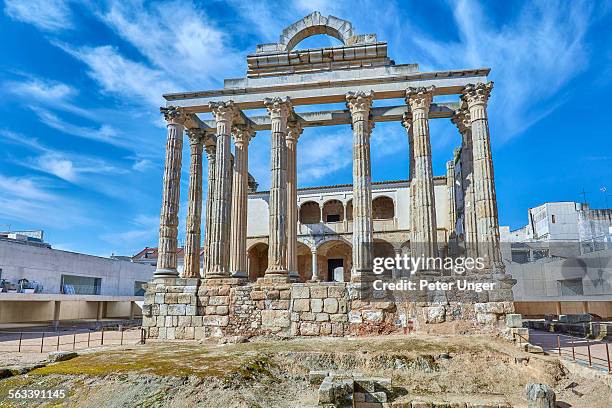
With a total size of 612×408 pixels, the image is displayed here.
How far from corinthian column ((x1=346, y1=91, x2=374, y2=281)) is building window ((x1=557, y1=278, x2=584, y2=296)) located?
22611 mm

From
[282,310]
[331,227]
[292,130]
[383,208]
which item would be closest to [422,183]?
[292,130]

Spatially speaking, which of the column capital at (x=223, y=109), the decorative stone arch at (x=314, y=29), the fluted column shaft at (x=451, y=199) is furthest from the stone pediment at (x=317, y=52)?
the fluted column shaft at (x=451, y=199)

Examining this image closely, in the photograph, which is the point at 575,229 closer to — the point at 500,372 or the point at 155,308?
the point at 500,372

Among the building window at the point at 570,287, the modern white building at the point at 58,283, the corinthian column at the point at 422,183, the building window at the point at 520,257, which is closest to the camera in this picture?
the corinthian column at the point at 422,183

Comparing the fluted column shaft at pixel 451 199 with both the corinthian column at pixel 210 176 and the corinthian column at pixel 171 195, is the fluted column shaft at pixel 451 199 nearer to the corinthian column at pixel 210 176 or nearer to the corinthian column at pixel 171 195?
→ the corinthian column at pixel 210 176

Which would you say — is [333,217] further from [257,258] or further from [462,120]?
[462,120]

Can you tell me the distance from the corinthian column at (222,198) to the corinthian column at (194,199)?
192 centimetres

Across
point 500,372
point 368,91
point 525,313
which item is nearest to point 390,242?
point 525,313

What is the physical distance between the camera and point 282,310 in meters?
16.7

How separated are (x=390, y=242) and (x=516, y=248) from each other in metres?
13.8

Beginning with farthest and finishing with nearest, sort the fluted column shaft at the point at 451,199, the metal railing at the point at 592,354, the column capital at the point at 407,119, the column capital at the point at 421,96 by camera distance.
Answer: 1. the fluted column shaft at the point at 451,199
2. the column capital at the point at 407,119
3. the column capital at the point at 421,96
4. the metal railing at the point at 592,354

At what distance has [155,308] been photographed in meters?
17.6

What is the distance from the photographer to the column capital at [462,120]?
19.1 m

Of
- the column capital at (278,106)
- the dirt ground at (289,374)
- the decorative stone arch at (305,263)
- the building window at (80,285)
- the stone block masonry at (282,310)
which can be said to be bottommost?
the dirt ground at (289,374)
